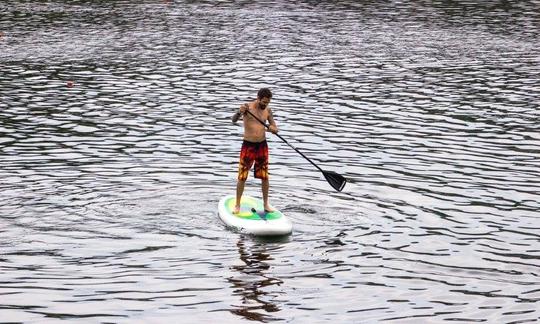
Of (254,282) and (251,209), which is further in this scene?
(251,209)

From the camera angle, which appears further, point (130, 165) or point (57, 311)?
point (130, 165)

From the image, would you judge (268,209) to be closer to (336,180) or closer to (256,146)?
(256,146)

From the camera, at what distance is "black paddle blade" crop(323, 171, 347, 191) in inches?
815

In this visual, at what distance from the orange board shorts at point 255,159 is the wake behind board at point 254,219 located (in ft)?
2.03

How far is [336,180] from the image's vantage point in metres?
20.8

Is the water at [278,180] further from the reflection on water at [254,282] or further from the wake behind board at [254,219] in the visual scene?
the wake behind board at [254,219]

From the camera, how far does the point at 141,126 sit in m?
29.2

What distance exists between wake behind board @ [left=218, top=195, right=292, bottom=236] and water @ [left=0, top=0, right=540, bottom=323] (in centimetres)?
25

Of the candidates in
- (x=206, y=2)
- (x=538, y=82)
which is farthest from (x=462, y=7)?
(x=538, y=82)

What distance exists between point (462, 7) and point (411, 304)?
51530mm

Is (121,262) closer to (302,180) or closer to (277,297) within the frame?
(277,297)

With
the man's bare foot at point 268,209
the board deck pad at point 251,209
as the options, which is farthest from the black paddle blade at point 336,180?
the man's bare foot at point 268,209

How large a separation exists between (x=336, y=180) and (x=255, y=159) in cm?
203

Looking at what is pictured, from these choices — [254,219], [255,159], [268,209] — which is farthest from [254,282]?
[255,159]
